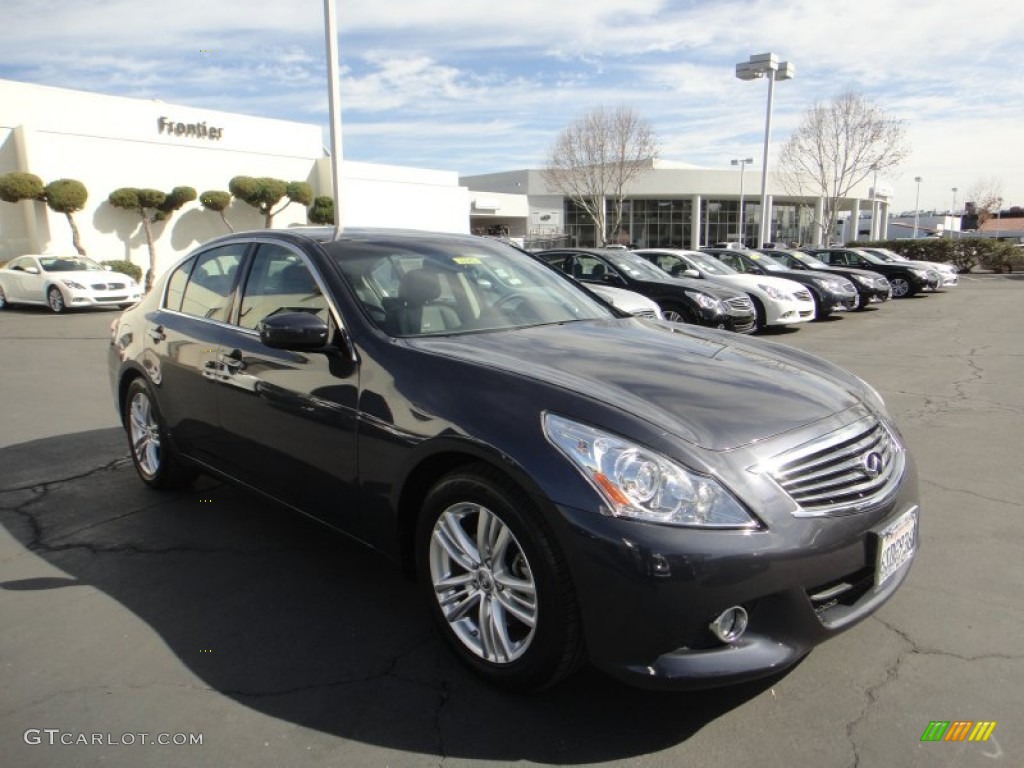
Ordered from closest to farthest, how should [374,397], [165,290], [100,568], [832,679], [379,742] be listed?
[379,742]
[832,679]
[374,397]
[100,568]
[165,290]

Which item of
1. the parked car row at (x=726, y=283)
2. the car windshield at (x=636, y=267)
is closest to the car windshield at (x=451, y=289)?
the parked car row at (x=726, y=283)

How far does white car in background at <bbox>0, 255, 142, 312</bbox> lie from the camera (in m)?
17.5

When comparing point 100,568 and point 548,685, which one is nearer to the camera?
point 548,685

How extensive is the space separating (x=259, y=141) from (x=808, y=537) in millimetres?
33043

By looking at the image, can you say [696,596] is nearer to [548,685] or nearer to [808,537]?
[808,537]

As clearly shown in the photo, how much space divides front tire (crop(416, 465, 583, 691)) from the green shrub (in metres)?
24.7

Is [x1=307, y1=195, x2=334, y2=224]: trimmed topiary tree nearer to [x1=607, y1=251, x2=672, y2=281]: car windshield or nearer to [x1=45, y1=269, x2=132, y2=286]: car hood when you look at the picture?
[x1=45, y1=269, x2=132, y2=286]: car hood

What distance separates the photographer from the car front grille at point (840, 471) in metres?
2.44

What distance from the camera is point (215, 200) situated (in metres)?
28.2

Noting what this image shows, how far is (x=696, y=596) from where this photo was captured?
223 centimetres

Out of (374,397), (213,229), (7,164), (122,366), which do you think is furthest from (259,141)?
(374,397)

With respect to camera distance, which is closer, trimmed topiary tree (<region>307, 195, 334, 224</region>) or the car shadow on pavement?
the car shadow on pavement

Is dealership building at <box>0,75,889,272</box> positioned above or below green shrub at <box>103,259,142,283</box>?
above

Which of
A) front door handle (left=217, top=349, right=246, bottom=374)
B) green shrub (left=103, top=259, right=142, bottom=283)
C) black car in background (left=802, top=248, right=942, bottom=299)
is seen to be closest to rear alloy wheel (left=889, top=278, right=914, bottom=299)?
black car in background (left=802, top=248, right=942, bottom=299)
